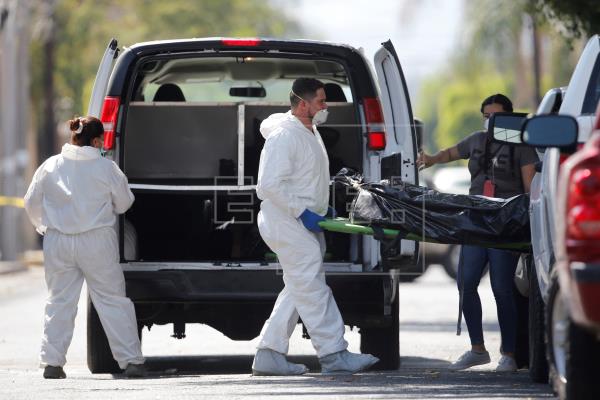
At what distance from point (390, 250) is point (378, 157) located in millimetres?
626

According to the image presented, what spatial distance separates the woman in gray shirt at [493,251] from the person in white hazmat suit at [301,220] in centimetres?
125

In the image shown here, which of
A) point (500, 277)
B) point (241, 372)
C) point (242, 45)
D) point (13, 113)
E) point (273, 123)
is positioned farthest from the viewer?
point (13, 113)

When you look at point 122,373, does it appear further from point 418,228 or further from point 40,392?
point 418,228

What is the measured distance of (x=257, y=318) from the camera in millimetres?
10273

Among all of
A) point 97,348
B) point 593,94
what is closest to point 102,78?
point 97,348

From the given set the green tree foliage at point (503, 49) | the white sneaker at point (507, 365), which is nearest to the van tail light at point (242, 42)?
the white sneaker at point (507, 365)

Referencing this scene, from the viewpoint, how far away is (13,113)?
28062 millimetres

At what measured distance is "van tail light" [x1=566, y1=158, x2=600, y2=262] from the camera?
6102 mm

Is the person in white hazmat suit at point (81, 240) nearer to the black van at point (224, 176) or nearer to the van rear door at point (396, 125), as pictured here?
the black van at point (224, 176)

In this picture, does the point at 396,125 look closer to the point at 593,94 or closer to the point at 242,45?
the point at 242,45

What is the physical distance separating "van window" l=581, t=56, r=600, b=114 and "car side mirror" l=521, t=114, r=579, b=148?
129 cm

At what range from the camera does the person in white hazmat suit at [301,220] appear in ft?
31.0

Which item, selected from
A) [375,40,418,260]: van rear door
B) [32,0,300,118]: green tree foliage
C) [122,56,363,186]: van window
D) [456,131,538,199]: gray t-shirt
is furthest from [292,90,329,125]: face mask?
[32,0,300,118]: green tree foliage

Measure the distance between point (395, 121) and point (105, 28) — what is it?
3044cm
